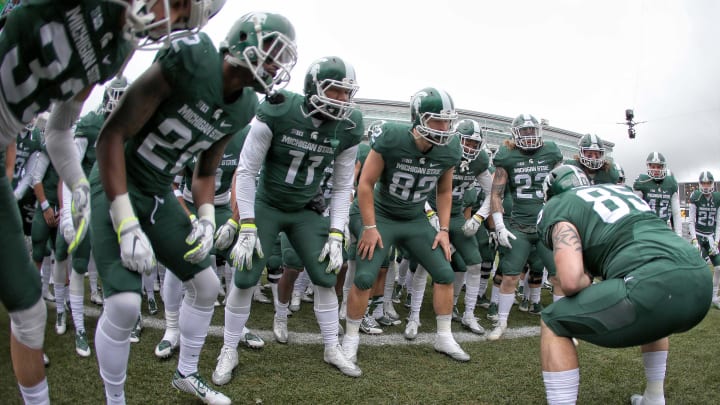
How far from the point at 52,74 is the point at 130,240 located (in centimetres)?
80

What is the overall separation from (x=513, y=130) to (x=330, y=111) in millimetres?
2966

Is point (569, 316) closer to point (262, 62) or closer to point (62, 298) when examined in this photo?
point (262, 62)

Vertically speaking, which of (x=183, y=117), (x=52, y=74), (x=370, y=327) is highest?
(x=52, y=74)

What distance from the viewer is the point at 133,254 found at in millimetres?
2131

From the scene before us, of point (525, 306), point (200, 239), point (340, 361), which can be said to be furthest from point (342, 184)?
point (525, 306)

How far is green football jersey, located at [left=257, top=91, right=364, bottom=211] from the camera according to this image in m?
3.55

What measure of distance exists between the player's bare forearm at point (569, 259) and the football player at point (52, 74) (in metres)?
2.23

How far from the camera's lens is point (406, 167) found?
14.0ft

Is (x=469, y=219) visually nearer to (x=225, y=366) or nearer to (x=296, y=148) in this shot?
(x=296, y=148)

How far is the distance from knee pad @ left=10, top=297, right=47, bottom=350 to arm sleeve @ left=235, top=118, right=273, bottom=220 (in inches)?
59.3

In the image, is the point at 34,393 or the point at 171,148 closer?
the point at 34,393

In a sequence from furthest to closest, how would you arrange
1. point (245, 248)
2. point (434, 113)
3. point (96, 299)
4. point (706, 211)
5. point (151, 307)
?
point (706, 211)
point (96, 299)
point (151, 307)
point (434, 113)
point (245, 248)

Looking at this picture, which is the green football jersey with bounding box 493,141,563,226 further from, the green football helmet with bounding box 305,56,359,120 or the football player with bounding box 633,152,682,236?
the football player with bounding box 633,152,682,236

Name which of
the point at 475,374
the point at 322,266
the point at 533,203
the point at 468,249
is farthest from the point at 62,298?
the point at 533,203
